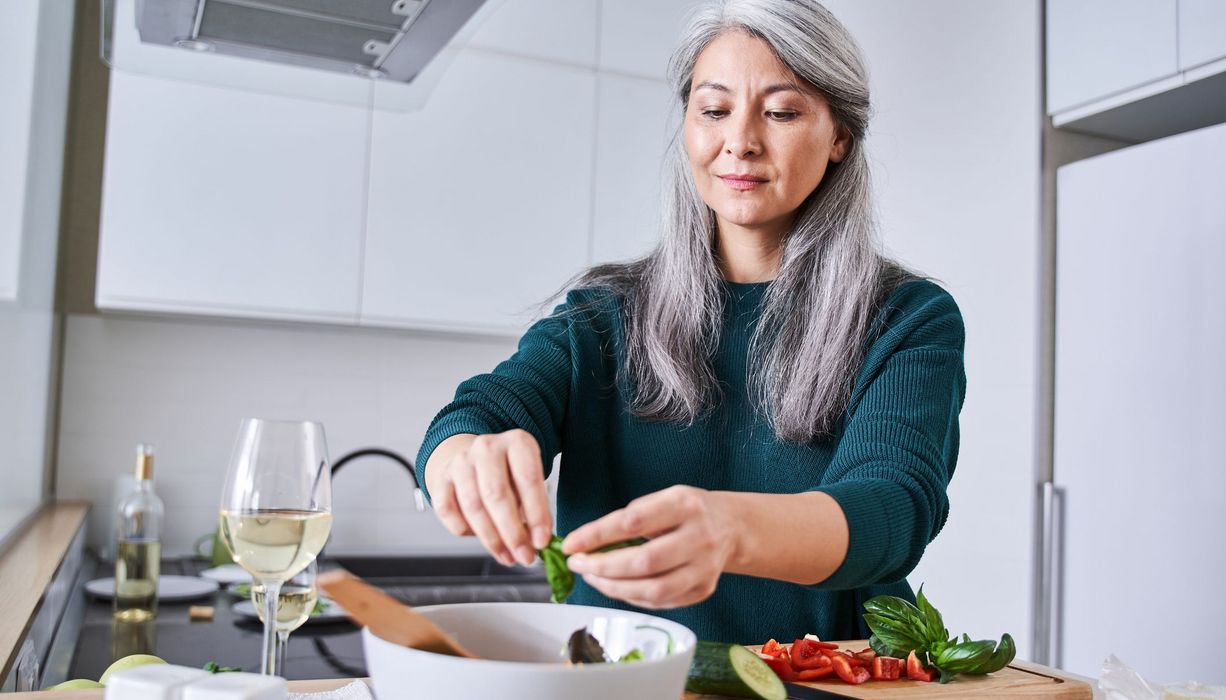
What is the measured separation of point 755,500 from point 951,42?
197 cm

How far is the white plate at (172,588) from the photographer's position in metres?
2.15

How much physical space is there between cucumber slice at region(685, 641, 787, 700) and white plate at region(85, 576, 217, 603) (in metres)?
1.72

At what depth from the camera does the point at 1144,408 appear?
76.4 inches

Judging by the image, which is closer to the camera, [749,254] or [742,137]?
[742,137]

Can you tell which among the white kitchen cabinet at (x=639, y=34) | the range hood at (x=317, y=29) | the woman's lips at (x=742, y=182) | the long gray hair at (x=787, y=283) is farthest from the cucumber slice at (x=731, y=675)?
the white kitchen cabinet at (x=639, y=34)

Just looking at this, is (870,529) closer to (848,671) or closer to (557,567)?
(848,671)

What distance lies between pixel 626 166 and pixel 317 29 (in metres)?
1.39

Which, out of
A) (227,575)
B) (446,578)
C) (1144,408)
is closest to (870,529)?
(1144,408)

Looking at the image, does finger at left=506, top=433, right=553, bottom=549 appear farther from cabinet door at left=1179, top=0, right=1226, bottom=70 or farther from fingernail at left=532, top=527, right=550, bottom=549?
cabinet door at left=1179, top=0, right=1226, bottom=70

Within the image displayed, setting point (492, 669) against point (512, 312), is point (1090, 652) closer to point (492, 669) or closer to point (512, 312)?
point (512, 312)

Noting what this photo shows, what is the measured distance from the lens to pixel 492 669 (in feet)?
1.81

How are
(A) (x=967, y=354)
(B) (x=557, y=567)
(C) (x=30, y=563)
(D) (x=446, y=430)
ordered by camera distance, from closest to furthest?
(B) (x=557, y=567) < (D) (x=446, y=430) < (C) (x=30, y=563) < (A) (x=967, y=354)

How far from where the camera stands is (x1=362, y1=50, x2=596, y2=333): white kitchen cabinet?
102 inches

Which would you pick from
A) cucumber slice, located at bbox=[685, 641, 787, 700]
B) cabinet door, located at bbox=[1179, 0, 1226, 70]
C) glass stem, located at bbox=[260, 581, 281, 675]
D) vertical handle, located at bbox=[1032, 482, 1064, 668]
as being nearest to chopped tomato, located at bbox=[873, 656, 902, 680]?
cucumber slice, located at bbox=[685, 641, 787, 700]
